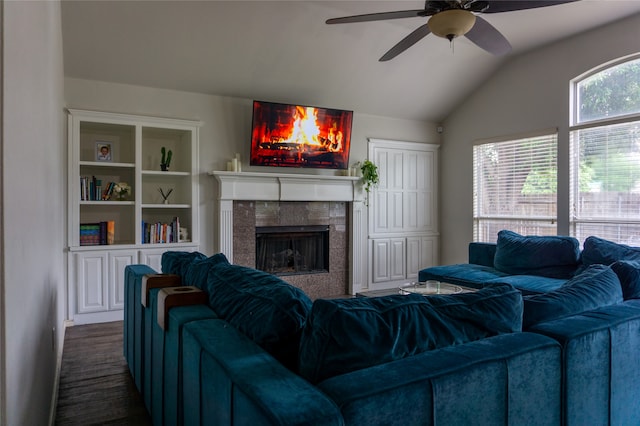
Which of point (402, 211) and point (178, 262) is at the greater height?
point (402, 211)

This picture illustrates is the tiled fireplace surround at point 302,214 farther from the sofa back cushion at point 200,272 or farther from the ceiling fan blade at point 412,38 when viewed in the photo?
the sofa back cushion at point 200,272

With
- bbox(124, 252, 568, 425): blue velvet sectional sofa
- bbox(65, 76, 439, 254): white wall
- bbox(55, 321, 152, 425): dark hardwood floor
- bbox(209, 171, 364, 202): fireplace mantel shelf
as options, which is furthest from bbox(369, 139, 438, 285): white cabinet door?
bbox(124, 252, 568, 425): blue velvet sectional sofa

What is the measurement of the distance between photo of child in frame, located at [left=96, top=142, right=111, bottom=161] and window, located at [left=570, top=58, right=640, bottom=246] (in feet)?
17.5

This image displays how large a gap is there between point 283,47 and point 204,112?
4.00 ft

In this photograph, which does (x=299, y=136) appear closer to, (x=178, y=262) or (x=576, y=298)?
(x=178, y=262)

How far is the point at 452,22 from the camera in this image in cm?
267

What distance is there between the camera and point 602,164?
4.77 meters

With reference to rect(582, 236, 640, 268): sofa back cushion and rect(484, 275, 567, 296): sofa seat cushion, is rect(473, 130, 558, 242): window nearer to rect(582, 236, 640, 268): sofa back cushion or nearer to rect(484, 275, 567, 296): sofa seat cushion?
rect(582, 236, 640, 268): sofa back cushion

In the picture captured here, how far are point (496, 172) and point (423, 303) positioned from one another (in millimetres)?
5141

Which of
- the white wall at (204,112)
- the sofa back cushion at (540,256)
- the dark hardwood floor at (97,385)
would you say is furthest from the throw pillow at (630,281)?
the white wall at (204,112)

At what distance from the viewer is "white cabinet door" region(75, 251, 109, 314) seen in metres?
4.34

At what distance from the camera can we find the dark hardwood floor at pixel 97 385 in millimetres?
2441

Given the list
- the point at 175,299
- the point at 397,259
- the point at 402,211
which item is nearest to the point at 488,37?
the point at 175,299

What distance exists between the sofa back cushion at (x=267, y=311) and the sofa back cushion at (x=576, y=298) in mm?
862
